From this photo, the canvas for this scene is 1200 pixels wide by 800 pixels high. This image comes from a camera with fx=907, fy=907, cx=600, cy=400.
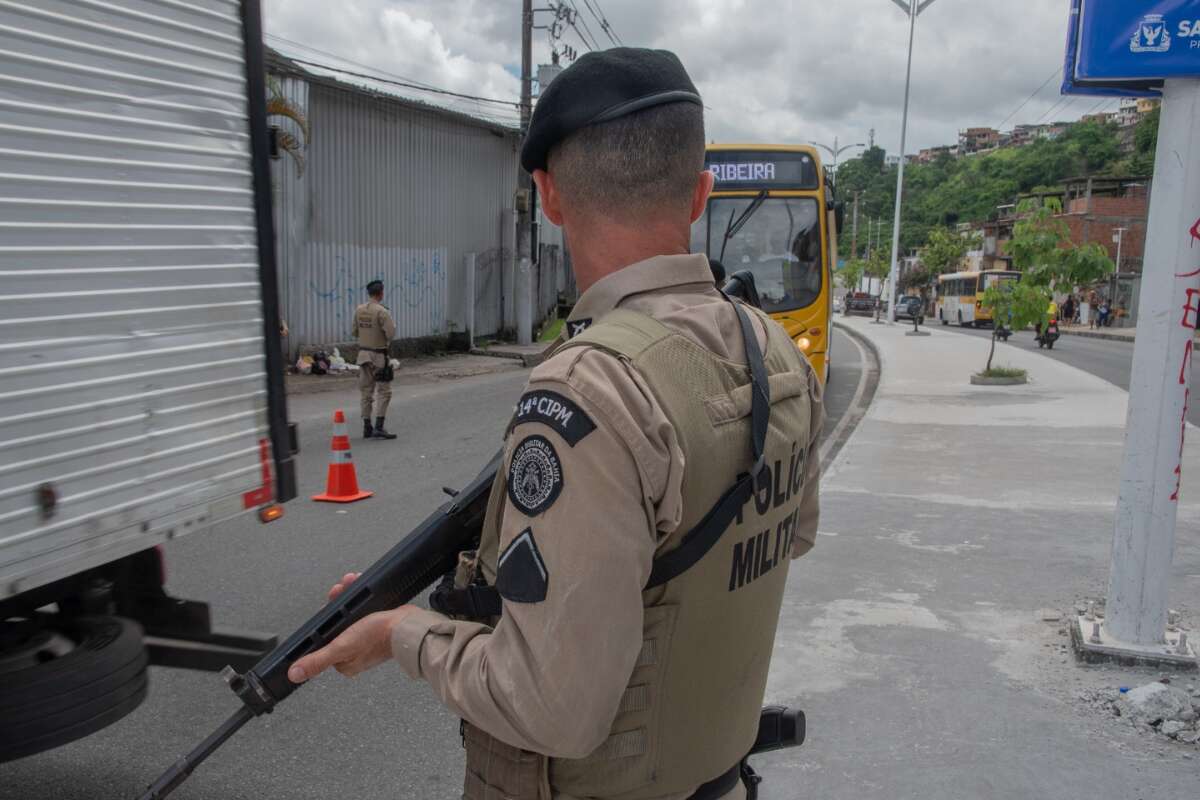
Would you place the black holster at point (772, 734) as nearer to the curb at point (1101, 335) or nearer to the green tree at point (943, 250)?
the curb at point (1101, 335)

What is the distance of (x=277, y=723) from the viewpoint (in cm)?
363

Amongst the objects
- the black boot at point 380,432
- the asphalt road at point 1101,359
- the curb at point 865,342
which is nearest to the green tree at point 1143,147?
the asphalt road at point 1101,359

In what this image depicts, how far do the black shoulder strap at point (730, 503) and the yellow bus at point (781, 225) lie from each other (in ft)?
32.2

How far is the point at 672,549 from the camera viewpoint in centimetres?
122

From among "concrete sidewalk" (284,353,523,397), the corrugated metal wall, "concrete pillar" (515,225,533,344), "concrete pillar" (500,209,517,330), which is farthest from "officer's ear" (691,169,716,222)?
"concrete pillar" (500,209,517,330)

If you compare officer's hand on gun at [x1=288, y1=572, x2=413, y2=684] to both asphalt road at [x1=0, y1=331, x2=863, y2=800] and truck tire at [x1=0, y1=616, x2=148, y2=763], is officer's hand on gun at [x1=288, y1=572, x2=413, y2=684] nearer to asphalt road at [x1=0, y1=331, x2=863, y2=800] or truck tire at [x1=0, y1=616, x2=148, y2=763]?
truck tire at [x1=0, y1=616, x2=148, y2=763]

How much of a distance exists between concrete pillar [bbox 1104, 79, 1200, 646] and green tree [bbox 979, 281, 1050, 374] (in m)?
Result: 12.6

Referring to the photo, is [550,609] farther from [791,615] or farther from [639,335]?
[791,615]

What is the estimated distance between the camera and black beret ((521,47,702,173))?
130 cm

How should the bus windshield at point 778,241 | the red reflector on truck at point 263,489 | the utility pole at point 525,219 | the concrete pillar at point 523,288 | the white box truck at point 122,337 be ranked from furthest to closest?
the concrete pillar at point 523,288, the utility pole at point 525,219, the bus windshield at point 778,241, the red reflector on truck at point 263,489, the white box truck at point 122,337

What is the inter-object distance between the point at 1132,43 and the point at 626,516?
3830 millimetres

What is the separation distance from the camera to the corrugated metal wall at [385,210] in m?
15.1

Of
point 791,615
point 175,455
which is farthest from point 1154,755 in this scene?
point 175,455

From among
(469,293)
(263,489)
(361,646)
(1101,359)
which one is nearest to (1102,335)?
(1101,359)
